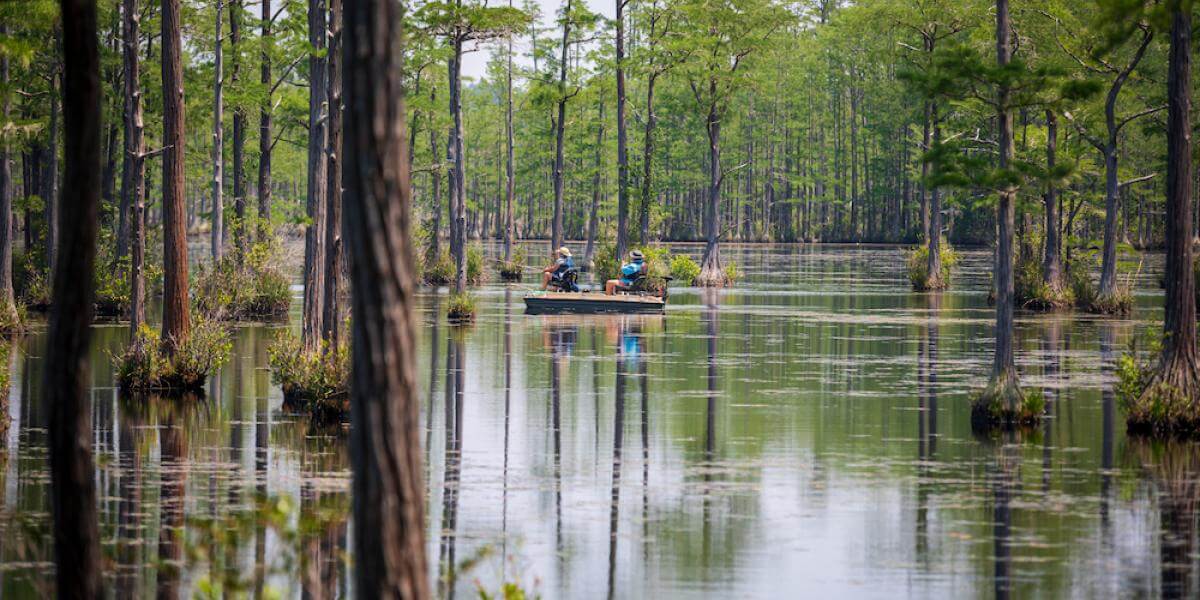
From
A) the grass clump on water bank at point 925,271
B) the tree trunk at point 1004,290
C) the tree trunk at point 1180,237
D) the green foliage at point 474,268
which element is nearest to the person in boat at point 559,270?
the green foliage at point 474,268

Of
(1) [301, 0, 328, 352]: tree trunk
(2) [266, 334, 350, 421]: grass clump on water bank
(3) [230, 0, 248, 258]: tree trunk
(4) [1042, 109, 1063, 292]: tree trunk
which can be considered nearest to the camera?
(2) [266, 334, 350, 421]: grass clump on water bank

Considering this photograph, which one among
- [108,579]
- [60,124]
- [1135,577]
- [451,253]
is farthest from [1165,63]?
[108,579]

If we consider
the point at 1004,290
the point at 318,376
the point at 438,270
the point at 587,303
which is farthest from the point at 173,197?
the point at 438,270

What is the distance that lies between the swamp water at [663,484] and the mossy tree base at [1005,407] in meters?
0.28

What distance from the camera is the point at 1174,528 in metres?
11.8

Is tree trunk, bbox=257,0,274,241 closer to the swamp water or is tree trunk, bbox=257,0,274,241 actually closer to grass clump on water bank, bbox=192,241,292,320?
grass clump on water bank, bbox=192,241,292,320

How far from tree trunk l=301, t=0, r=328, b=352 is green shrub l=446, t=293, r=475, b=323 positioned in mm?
13297

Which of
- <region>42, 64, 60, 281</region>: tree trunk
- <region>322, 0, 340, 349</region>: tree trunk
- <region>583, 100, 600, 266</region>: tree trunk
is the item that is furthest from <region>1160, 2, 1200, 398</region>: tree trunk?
<region>583, 100, 600, 266</region>: tree trunk

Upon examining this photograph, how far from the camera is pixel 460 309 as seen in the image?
3353 cm

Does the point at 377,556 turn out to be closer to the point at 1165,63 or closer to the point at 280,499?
the point at 280,499

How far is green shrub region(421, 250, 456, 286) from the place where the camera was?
49253 millimetres

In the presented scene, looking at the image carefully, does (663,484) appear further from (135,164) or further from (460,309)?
(460,309)

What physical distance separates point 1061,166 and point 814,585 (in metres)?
8.62

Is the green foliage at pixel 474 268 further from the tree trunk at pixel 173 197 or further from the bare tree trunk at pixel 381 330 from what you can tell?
the bare tree trunk at pixel 381 330
